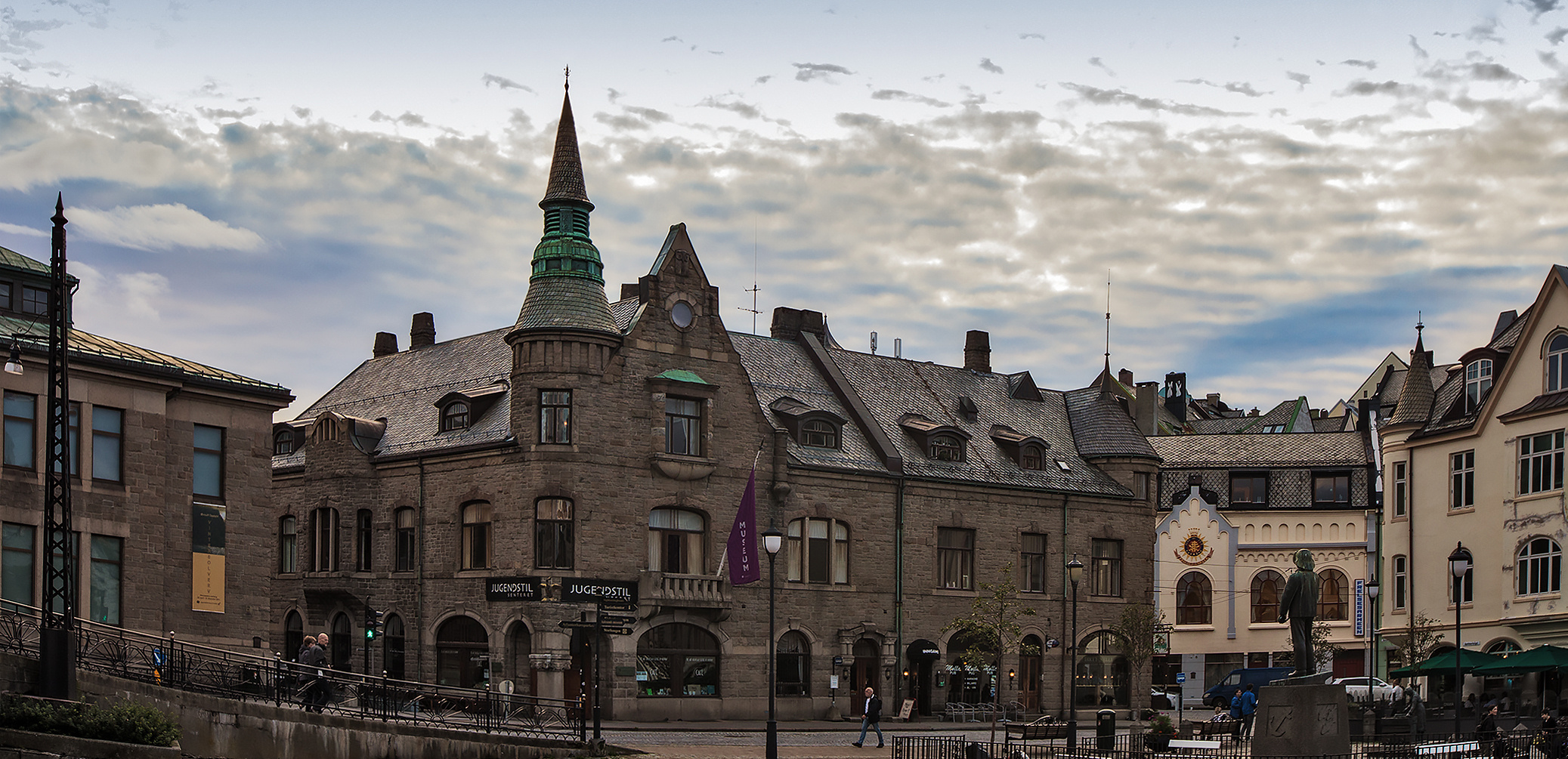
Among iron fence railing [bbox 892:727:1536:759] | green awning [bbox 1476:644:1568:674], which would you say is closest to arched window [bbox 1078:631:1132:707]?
green awning [bbox 1476:644:1568:674]

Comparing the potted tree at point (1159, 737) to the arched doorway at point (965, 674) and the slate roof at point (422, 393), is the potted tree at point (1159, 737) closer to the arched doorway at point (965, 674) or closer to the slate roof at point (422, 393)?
the arched doorway at point (965, 674)

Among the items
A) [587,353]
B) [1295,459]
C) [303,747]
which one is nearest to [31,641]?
[303,747]

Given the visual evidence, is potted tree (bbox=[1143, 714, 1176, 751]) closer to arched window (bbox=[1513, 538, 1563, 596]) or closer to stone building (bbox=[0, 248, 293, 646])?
arched window (bbox=[1513, 538, 1563, 596])

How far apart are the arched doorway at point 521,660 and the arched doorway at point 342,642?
8.74 m

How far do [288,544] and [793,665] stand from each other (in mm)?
17512

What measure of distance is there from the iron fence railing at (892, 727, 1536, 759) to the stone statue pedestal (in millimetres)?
321

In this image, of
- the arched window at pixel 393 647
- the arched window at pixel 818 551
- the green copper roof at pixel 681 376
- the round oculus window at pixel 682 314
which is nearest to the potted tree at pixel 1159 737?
the arched window at pixel 818 551

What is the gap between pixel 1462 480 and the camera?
177 feet

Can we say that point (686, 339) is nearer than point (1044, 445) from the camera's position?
Yes

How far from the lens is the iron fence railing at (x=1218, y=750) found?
32.0 m

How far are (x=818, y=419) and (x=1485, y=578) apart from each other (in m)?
20.8

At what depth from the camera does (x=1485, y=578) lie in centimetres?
5228

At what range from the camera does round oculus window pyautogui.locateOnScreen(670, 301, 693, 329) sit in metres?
52.5

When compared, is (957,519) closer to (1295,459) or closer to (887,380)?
(887,380)
